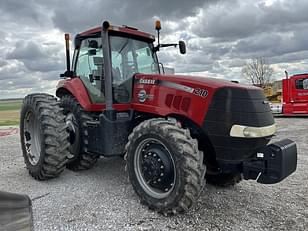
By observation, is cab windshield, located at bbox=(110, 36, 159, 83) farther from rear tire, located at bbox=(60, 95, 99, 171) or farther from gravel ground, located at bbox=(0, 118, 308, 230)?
gravel ground, located at bbox=(0, 118, 308, 230)

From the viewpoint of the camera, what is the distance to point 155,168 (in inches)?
151

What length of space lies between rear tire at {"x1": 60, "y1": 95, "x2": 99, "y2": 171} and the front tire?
136 cm

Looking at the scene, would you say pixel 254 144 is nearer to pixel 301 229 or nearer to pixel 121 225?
pixel 301 229

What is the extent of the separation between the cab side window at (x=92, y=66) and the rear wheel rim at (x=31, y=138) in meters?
1.20

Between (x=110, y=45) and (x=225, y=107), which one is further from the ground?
(x=110, y=45)

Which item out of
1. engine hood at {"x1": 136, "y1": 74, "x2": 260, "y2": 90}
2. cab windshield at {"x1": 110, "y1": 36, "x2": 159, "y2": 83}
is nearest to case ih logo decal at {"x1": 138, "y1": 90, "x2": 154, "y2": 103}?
engine hood at {"x1": 136, "y1": 74, "x2": 260, "y2": 90}

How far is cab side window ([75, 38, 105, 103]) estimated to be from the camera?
491 centimetres

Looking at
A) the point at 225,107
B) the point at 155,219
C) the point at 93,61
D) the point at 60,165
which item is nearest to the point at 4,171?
the point at 60,165

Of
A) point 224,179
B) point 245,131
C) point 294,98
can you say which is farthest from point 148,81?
point 294,98

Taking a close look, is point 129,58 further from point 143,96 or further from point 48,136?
point 48,136

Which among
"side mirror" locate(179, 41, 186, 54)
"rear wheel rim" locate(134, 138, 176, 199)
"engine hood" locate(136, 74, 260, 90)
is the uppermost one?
"side mirror" locate(179, 41, 186, 54)

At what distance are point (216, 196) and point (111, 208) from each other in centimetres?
149

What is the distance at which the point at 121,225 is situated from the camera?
11.6ft

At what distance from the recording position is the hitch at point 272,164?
3.51 meters
